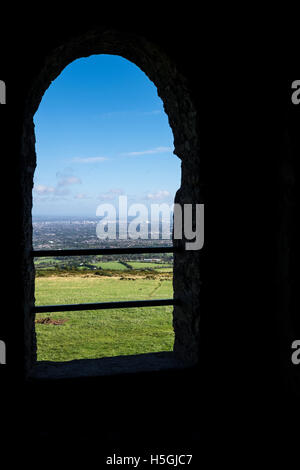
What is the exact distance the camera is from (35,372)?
2363 mm

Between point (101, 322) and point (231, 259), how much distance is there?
7.30m

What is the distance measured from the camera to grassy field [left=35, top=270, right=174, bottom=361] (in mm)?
7023

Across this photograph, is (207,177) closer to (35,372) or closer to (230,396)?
(230,396)

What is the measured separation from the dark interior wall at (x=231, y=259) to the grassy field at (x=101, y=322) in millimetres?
4128

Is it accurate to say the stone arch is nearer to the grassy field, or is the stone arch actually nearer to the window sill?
the window sill

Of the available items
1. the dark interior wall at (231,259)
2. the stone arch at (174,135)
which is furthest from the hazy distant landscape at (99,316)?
the dark interior wall at (231,259)

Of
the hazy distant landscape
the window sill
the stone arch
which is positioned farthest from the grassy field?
the stone arch

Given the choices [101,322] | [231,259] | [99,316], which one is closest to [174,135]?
[231,259]

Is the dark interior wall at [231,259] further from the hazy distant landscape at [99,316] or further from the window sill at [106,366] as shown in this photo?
the hazy distant landscape at [99,316]

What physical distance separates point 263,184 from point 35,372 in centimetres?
186

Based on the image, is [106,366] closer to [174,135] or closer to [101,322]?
[174,135]

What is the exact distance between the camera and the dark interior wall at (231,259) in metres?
2.32

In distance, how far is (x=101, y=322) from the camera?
925 cm
